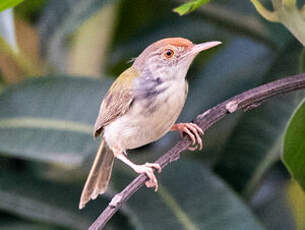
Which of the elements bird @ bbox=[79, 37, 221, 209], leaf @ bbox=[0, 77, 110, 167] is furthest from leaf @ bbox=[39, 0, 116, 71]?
bird @ bbox=[79, 37, 221, 209]

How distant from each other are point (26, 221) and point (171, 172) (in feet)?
1.86

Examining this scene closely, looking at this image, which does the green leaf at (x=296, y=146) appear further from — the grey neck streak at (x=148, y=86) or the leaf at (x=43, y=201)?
the leaf at (x=43, y=201)

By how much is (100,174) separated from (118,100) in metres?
0.30

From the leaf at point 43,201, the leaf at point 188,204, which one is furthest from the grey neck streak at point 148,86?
the leaf at point 43,201

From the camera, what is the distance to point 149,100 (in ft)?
5.12

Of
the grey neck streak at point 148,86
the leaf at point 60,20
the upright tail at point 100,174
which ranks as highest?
the leaf at point 60,20

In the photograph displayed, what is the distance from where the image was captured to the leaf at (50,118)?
70.9 inches

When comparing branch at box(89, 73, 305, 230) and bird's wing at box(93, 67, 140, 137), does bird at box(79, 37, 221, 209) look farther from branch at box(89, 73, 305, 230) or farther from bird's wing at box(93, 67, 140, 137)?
branch at box(89, 73, 305, 230)

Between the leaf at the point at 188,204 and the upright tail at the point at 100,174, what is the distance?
0.41 feet

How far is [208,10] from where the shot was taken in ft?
7.38

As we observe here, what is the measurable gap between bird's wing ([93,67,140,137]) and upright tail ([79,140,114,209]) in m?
0.16

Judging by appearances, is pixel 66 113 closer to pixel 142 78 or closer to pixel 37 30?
pixel 142 78

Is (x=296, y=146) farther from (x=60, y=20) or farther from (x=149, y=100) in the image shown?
(x=60, y=20)

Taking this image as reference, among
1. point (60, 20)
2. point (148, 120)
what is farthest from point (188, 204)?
point (60, 20)
